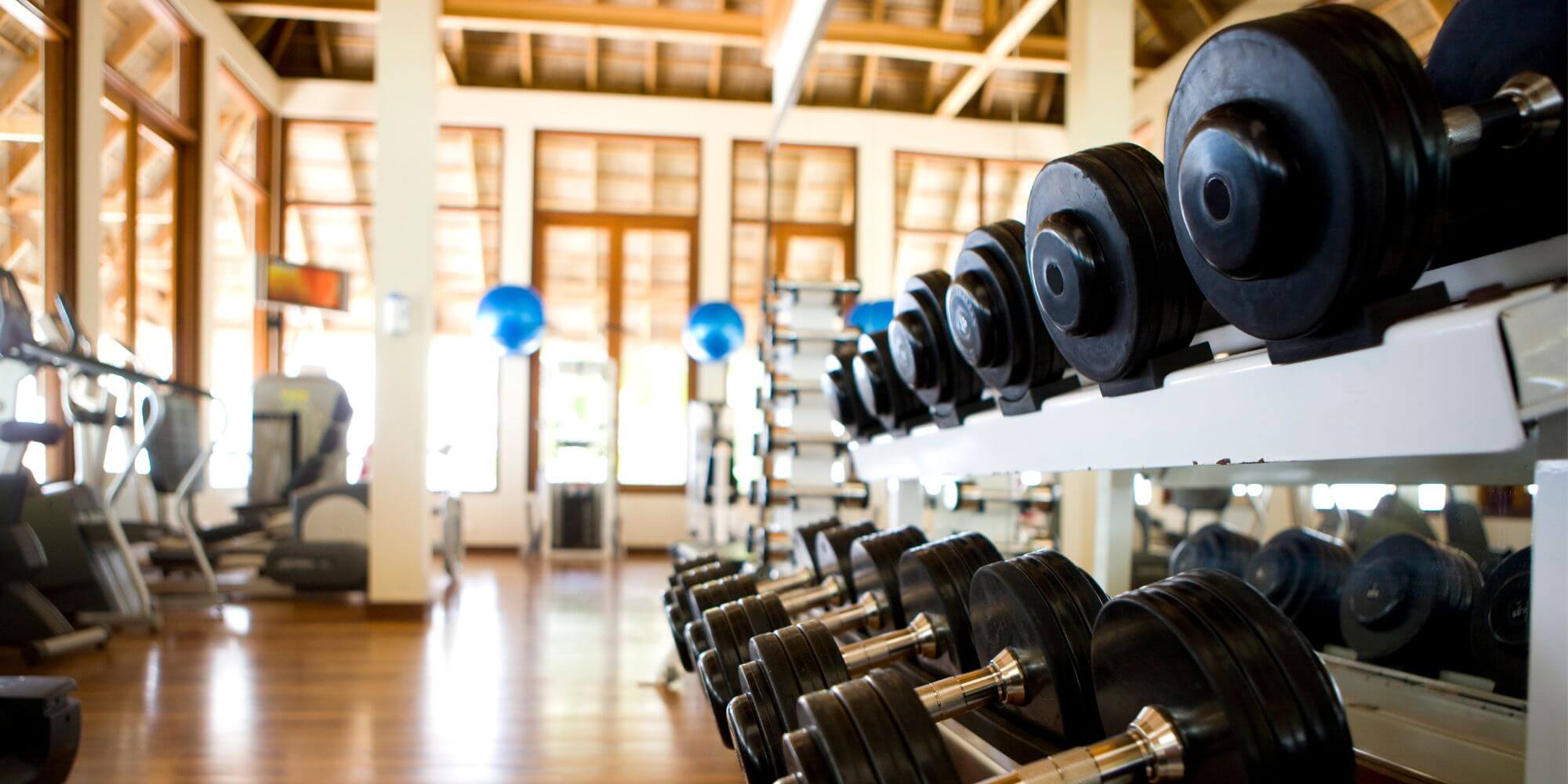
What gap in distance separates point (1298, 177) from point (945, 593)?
2.37ft

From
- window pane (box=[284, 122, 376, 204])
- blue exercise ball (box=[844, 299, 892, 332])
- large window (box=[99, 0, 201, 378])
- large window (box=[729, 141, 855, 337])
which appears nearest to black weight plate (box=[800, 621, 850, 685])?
blue exercise ball (box=[844, 299, 892, 332])

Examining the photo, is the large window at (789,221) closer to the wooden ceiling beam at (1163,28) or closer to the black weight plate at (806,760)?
the wooden ceiling beam at (1163,28)

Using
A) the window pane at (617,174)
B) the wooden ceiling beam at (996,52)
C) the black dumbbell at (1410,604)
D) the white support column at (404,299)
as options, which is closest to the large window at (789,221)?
the window pane at (617,174)

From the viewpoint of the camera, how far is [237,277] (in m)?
7.39

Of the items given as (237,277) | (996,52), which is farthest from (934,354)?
(237,277)

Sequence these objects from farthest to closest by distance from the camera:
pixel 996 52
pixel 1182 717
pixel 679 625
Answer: pixel 996 52, pixel 679 625, pixel 1182 717

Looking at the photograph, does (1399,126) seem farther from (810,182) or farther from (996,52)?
(810,182)

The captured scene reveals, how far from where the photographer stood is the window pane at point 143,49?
5.53 m

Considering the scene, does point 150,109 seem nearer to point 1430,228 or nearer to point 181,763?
point 181,763

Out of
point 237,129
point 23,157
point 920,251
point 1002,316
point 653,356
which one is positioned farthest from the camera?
point 920,251

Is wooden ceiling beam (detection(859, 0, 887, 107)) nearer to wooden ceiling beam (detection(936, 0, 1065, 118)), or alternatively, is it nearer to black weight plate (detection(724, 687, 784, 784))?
wooden ceiling beam (detection(936, 0, 1065, 118))

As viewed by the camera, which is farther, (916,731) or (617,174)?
(617,174)

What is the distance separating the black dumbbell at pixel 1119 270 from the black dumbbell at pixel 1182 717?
0.30 metres

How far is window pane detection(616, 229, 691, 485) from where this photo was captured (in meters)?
8.11
